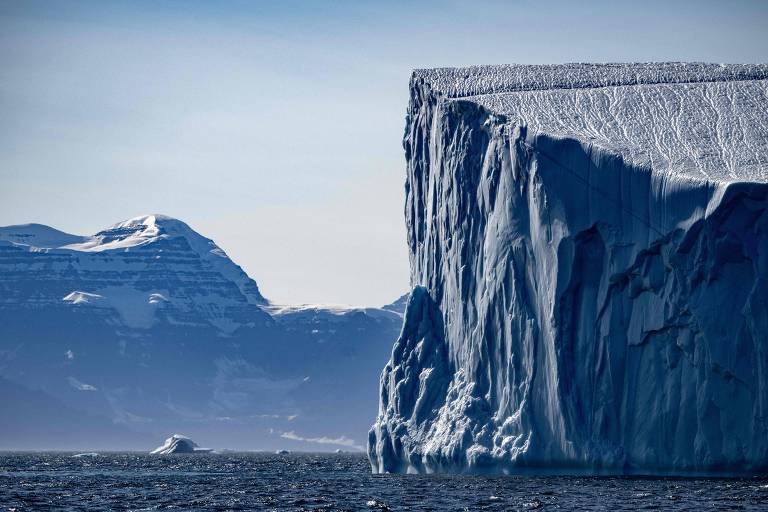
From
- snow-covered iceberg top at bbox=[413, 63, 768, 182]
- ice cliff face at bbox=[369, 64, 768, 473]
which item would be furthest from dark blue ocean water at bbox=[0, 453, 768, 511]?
snow-covered iceberg top at bbox=[413, 63, 768, 182]

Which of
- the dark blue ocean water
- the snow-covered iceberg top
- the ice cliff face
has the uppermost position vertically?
the snow-covered iceberg top

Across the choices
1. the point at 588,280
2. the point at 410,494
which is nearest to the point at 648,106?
the point at 588,280

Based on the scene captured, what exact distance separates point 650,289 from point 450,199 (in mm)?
11979

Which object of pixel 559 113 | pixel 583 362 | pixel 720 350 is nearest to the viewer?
pixel 720 350

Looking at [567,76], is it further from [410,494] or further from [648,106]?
[410,494]

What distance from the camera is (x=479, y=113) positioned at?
5591 centimetres

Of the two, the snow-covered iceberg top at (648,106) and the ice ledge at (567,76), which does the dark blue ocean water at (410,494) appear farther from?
the ice ledge at (567,76)

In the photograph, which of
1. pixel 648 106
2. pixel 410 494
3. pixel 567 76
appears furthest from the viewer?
pixel 567 76

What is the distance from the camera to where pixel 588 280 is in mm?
49656

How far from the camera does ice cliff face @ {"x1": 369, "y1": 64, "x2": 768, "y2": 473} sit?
46.4 m

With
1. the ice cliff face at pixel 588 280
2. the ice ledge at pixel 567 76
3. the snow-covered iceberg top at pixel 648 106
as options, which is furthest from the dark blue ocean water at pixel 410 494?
the ice ledge at pixel 567 76

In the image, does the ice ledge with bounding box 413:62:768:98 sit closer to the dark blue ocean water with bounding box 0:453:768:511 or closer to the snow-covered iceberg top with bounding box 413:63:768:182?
the snow-covered iceberg top with bounding box 413:63:768:182

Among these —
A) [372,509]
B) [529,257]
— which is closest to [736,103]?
[529,257]

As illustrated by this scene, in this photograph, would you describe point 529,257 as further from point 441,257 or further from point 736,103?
point 736,103
